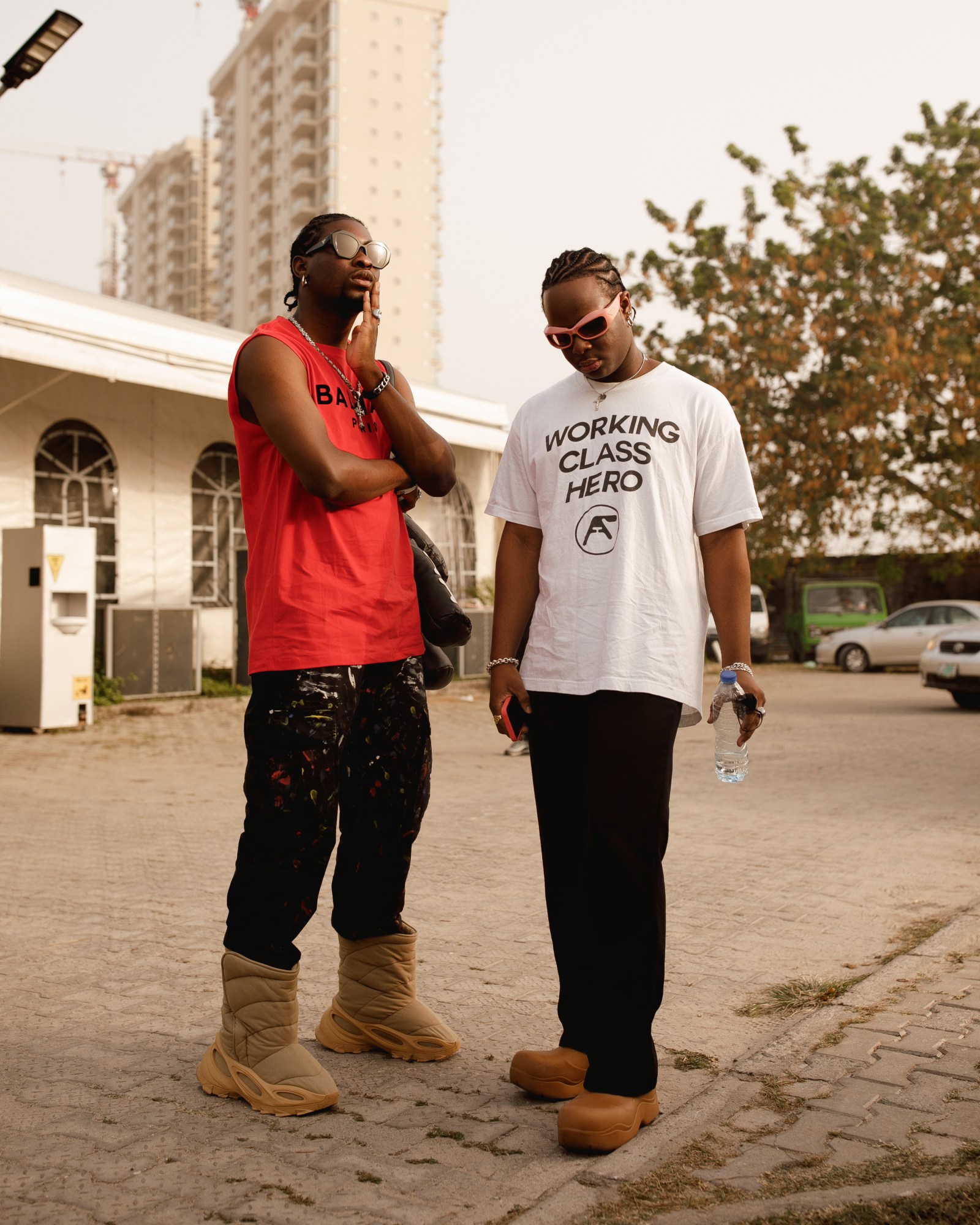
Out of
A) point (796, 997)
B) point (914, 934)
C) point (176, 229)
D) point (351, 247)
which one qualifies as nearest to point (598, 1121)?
point (796, 997)

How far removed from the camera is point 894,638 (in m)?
24.7

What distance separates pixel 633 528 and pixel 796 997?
1770 mm

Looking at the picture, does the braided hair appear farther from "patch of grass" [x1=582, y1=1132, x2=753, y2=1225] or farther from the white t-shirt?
"patch of grass" [x1=582, y1=1132, x2=753, y2=1225]

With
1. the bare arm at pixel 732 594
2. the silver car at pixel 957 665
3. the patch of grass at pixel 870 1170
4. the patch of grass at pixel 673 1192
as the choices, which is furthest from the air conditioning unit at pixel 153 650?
the patch of grass at pixel 870 1170

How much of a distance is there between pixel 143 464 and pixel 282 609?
525 inches

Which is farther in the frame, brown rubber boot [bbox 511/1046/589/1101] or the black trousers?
brown rubber boot [bbox 511/1046/589/1101]

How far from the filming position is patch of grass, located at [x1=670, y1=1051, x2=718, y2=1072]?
10.8 feet

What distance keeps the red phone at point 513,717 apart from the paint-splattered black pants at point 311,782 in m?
0.28

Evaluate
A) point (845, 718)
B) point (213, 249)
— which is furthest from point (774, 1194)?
point (213, 249)

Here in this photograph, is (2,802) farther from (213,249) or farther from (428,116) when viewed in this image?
(213,249)

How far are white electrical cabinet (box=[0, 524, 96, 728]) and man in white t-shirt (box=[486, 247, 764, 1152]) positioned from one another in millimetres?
10163

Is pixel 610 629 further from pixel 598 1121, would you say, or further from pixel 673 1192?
pixel 673 1192

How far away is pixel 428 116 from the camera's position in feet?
288

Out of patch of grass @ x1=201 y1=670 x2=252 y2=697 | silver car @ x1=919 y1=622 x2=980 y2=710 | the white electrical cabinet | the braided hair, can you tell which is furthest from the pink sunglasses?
silver car @ x1=919 y1=622 x2=980 y2=710
